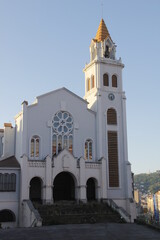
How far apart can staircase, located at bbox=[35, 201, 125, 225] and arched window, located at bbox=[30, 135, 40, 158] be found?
5.55m

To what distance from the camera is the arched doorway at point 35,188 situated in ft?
109

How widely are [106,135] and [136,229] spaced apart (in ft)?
44.5

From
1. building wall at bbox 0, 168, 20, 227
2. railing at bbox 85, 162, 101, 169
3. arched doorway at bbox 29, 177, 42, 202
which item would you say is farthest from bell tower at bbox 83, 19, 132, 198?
building wall at bbox 0, 168, 20, 227

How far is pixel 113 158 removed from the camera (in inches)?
1425

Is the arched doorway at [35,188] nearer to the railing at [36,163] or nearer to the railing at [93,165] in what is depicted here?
the railing at [36,163]

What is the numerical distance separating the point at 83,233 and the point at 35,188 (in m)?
12.0

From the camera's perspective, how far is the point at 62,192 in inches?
1372

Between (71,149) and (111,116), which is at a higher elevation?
(111,116)

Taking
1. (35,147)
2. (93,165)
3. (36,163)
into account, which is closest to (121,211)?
(93,165)

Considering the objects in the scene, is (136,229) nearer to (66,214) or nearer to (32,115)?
(66,214)

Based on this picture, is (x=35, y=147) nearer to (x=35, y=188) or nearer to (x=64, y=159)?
(x=64, y=159)

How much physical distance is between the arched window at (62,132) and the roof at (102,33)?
11.6 m

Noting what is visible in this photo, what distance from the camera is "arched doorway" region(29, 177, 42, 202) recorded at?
33100 mm

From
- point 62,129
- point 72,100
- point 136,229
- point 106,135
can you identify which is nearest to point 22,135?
point 62,129
